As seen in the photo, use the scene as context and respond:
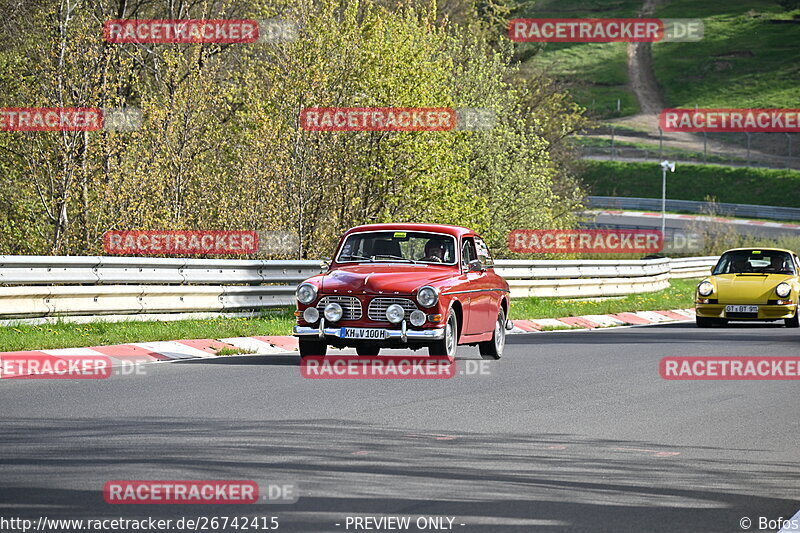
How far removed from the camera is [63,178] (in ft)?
79.0

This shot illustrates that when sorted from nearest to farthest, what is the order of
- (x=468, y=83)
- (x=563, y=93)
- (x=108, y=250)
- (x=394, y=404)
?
(x=394, y=404)
(x=108, y=250)
(x=468, y=83)
(x=563, y=93)

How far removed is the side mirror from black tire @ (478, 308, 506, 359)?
85cm

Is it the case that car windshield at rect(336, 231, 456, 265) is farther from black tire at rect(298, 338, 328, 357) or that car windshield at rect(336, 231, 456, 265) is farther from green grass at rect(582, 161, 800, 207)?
green grass at rect(582, 161, 800, 207)

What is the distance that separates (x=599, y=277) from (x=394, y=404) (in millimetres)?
20347

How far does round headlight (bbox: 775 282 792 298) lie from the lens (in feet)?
74.1

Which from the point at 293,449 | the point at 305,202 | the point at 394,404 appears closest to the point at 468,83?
the point at 305,202

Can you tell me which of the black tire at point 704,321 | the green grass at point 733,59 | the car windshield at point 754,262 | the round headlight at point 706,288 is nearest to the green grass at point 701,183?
the green grass at point 733,59

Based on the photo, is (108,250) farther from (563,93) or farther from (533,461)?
(563,93)

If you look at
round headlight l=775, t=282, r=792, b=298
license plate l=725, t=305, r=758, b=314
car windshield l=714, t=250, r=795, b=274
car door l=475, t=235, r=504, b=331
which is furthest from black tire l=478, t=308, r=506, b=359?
car windshield l=714, t=250, r=795, b=274

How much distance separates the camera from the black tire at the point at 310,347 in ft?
45.5

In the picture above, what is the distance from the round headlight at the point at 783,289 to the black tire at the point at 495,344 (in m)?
8.73

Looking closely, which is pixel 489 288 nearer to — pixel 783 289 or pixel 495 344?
pixel 495 344

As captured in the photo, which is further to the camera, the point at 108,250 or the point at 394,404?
the point at 108,250

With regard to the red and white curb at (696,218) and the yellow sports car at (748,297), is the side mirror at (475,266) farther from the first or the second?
the red and white curb at (696,218)
